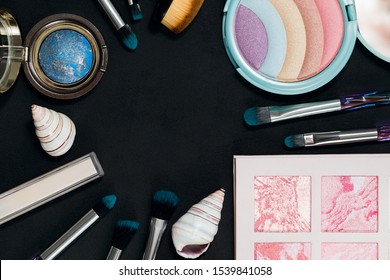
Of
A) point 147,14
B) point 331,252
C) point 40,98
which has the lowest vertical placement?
point 331,252

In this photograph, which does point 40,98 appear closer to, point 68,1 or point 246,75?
point 68,1

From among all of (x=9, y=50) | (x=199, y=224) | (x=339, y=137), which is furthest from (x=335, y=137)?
(x=9, y=50)

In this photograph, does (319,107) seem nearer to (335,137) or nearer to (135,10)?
(335,137)

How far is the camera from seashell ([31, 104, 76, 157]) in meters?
0.85

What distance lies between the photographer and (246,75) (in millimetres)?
884

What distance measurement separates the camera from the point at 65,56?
35.2 inches

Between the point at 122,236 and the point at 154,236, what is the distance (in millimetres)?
46

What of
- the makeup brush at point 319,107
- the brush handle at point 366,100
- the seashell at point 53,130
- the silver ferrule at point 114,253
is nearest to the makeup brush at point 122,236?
the silver ferrule at point 114,253

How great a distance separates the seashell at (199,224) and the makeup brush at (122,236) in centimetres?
6

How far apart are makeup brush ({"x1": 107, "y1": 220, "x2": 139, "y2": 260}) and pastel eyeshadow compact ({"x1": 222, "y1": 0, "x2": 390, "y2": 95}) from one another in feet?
0.88

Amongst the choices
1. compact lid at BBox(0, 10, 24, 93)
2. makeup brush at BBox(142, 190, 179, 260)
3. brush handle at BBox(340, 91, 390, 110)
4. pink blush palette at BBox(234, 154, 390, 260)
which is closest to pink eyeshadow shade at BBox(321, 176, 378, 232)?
pink blush palette at BBox(234, 154, 390, 260)

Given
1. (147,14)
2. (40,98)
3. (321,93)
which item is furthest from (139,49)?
(321,93)

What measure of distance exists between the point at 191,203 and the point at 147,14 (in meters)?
0.28

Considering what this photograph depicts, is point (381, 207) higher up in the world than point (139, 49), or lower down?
lower down
